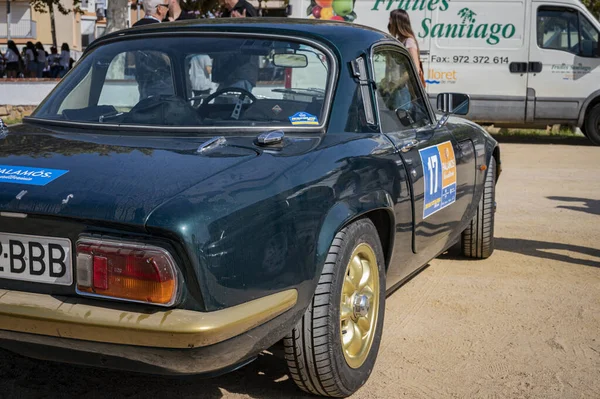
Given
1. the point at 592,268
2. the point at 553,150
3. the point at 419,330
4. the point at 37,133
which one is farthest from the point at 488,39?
the point at 37,133

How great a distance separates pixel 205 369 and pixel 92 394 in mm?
917

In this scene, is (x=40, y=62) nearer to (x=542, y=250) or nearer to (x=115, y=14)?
(x=115, y=14)

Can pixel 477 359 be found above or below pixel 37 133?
below

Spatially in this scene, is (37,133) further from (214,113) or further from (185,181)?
(185,181)

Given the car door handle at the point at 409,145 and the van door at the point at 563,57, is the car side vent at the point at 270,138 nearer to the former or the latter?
the car door handle at the point at 409,145

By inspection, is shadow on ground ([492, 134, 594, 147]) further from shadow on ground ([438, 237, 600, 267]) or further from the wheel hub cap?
the wheel hub cap

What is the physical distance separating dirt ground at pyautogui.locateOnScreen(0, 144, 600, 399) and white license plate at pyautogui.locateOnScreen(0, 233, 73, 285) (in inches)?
24.4

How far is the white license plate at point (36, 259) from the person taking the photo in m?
2.77

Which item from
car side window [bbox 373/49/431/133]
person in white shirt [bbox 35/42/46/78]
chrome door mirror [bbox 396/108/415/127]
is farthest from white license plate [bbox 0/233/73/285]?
person in white shirt [bbox 35/42/46/78]

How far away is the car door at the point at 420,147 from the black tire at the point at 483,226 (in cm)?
68

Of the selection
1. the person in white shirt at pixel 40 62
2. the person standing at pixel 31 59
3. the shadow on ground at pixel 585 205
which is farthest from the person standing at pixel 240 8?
the person in white shirt at pixel 40 62

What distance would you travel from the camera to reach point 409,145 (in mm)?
4121

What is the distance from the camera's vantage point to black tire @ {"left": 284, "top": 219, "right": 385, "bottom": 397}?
3170 mm

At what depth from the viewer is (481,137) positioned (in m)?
5.51
